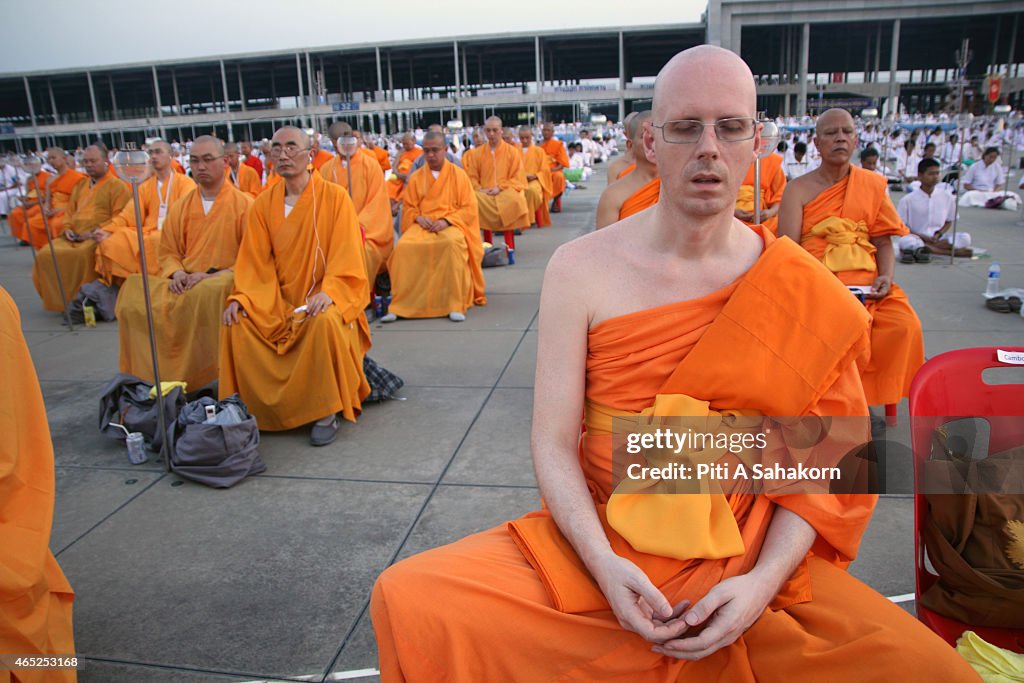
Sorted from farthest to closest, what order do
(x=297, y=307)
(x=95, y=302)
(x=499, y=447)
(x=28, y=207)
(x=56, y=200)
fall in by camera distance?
(x=28, y=207)
(x=56, y=200)
(x=95, y=302)
(x=297, y=307)
(x=499, y=447)

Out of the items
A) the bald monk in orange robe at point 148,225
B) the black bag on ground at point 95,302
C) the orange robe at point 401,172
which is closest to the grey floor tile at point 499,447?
the bald monk in orange robe at point 148,225

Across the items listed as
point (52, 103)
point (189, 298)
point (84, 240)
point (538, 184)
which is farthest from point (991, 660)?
point (52, 103)

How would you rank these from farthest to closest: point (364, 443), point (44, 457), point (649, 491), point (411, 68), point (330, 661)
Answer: point (411, 68) < point (364, 443) < point (330, 661) < point (44, 457) < point (649, 491)

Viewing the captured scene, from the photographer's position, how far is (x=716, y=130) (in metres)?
1.54

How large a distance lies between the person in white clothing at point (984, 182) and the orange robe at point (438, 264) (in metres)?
10.4

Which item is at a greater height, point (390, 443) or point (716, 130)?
point (716, 130)

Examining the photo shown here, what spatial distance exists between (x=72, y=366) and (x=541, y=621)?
543 centimetres

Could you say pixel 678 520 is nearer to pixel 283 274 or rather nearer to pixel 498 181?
pixel 283 274

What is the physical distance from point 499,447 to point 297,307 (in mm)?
1485

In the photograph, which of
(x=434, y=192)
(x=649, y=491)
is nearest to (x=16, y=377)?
(x=649, y=491)

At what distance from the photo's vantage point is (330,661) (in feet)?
7.35

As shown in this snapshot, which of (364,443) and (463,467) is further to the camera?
(364,443)

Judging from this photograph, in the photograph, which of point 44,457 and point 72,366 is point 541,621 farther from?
point 72,366

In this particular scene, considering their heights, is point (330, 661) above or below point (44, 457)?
below
